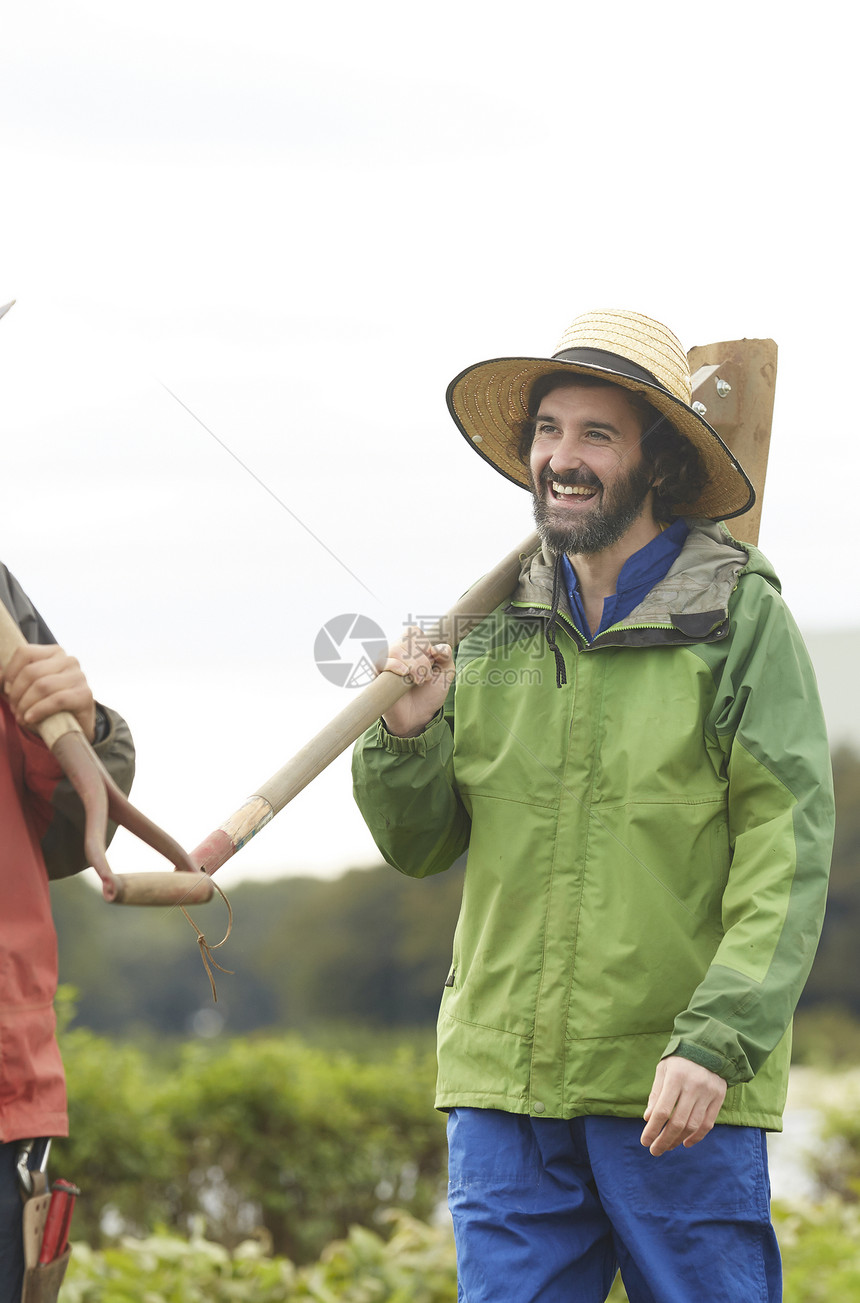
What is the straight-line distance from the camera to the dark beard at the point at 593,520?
2779mm

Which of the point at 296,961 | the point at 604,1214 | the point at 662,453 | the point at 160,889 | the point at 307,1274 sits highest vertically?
the point at 662,453

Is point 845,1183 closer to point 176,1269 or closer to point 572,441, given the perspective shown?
point 176,1269

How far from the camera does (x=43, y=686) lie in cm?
197

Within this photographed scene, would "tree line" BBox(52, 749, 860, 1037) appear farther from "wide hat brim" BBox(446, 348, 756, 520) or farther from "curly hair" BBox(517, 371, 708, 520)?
"curly hair" BBox(517, 371, 708, 520)

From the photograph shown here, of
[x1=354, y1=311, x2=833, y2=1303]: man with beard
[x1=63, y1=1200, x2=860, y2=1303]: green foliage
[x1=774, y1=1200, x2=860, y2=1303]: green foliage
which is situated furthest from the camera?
[x1=63, y1=1200, x2=860, y2=1303]: green foliage

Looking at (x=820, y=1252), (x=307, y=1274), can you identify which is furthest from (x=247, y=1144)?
(x=820, y=1252)

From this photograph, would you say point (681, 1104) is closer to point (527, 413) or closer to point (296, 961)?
point (527, 413)

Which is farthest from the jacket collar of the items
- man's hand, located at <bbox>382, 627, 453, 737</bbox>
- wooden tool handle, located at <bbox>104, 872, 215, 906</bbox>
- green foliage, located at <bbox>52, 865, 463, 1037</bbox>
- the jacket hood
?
green foliage, located at <bbox>52, 865, 463, 1037</bbox>

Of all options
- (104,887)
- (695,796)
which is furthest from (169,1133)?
(104,887)

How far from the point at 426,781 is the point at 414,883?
12090 mm

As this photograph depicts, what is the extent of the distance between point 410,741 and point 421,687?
0.11 m

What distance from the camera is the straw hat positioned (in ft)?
9.13

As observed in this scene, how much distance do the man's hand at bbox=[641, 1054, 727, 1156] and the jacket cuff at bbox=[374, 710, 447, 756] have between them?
0.74 m

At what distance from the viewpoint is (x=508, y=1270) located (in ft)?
8.27
